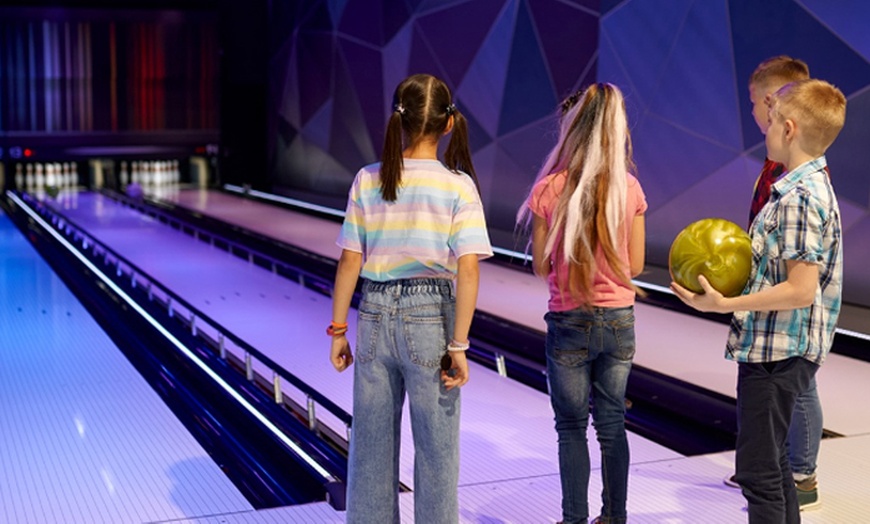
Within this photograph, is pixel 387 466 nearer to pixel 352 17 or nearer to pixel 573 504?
pixel 573 504

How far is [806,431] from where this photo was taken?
9.29 ft

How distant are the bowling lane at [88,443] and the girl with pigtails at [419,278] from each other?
34.2 inches

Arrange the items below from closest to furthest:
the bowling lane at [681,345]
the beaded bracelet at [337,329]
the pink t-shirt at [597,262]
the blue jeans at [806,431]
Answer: the beaded bracelet at [337,329] < the pink t-shirt at [597,262] < the blue jeans at [806,431] < the bowling lane at [681,345]

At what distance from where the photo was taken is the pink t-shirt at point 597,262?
2357 mm

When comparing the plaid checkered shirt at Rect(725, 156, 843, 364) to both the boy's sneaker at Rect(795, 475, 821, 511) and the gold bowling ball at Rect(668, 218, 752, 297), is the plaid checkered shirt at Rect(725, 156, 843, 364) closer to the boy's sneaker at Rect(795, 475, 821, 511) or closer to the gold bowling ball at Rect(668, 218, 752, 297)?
the gold bowling ball at Rect(668, 218, 752, 297)

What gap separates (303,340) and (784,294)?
3.48 m

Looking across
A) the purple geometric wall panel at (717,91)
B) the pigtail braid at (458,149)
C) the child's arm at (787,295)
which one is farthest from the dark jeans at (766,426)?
the purple geometric wall panel at (717,91)

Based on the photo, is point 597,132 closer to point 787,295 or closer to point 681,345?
point 787,295

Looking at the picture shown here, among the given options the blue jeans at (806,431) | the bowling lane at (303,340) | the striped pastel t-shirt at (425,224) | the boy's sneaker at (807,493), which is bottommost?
the bowling lane at (303,340)

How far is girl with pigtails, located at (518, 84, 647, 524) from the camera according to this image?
2.33 m

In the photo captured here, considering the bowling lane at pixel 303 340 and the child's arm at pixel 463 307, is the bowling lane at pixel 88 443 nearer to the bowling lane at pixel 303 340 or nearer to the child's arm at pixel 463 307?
the bowling lane at pixel 303 340

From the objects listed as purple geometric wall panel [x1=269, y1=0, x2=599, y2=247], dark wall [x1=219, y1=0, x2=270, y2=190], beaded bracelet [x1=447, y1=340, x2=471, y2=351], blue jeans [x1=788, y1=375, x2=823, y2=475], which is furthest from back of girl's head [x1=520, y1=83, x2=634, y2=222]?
dark wall [x1=219, y1=0, x2=270, y2=190]

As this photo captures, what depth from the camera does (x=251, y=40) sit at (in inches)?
548

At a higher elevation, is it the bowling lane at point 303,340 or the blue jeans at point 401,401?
the blue jeans at point 401,401
